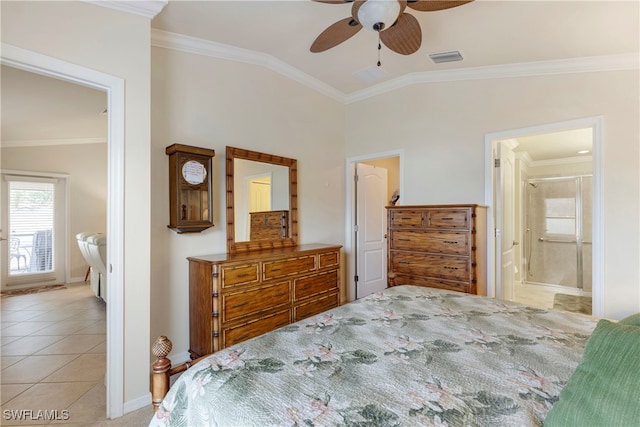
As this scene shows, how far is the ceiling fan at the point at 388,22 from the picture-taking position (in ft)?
5.41

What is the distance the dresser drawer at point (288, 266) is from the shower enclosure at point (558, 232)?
4.88 m

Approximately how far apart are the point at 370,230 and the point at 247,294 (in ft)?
8.33

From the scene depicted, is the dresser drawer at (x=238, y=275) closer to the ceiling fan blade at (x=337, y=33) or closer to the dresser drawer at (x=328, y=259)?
the dresser drawer at (x=328, y=259)

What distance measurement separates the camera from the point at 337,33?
2061mm

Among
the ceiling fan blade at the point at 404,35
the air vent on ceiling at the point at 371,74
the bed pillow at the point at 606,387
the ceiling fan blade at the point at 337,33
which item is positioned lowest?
the bed pillow at the point at 606,387

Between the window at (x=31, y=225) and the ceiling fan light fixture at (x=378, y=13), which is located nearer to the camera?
the ceiling fan light fixture at (x=378, y=13)

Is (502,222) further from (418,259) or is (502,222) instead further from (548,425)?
(548,425)

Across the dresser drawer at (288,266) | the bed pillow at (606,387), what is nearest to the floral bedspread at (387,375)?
the bed pillow at (606,387)

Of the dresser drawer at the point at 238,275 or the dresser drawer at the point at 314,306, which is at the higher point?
the dresser drawer at the point at 238,275

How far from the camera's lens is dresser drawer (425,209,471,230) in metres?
2.92

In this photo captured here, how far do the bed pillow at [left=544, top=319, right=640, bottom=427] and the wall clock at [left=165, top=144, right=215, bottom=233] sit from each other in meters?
2.49

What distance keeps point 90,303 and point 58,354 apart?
1.75 m

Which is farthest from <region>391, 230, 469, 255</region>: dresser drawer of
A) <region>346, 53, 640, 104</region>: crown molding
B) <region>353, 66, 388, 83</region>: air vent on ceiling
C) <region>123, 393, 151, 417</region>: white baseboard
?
<region>123, 393, 151, 417</region>: white baseboard

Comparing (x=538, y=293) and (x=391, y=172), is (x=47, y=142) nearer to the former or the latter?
(x=391, y=172)
